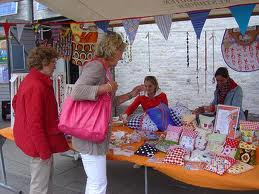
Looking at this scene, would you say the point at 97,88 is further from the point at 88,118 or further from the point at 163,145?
the point at 163,145

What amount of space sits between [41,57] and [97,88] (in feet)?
2.62

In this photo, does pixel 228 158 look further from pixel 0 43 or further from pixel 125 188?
pixel 0 43

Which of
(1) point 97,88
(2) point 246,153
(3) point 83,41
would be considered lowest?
(2) point 246,153

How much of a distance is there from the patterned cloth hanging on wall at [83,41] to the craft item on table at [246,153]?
106 inches

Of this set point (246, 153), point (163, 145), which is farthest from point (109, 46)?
point (246, 153)

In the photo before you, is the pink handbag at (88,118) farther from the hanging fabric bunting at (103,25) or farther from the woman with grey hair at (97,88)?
the hanging fabric bunting at (103,25)

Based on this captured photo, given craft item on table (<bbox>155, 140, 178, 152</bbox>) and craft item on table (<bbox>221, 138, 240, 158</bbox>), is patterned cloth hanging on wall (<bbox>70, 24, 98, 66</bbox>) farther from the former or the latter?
craft item on table (<bbox>221, 138, 240, 158</bbox>)

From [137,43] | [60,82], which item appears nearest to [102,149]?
[60,82]

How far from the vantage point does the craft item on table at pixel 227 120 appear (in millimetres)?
3064

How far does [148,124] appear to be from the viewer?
396 cm

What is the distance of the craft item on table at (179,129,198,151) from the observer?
3.10 m

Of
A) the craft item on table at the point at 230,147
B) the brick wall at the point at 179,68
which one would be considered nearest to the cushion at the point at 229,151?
the craft item on table at the point at 230,147

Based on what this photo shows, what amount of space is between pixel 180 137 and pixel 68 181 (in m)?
1.82

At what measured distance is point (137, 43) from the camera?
28.9 ft
